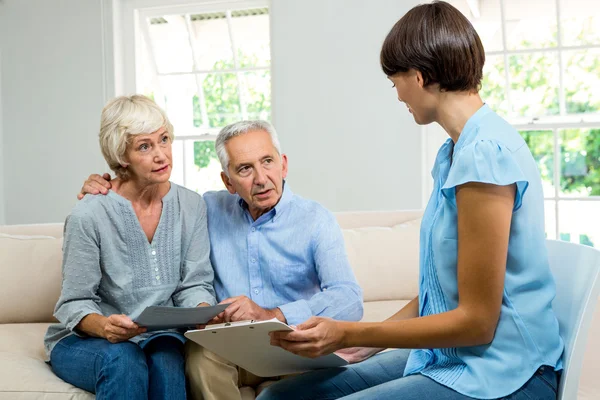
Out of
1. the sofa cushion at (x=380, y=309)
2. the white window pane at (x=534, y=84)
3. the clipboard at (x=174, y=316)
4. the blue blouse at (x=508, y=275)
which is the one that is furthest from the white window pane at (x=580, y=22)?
the clipboard at (x=174, y=316)

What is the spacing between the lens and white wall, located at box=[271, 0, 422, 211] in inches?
177

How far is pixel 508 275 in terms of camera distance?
4.16 feet

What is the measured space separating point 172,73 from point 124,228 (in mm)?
3198

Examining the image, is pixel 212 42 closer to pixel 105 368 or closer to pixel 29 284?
pixel 29 284

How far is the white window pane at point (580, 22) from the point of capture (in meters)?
4.02

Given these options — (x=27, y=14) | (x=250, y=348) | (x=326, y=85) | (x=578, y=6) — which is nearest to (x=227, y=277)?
(x=250, y=348)

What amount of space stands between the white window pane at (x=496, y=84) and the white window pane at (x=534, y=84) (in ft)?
0.16

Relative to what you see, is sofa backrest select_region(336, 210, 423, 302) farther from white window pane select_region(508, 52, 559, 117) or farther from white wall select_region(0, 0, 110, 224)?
white wall select_region(0, 0, 110, 224)

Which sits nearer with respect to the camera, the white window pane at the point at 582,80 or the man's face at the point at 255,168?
the man's face at the point at 255,168

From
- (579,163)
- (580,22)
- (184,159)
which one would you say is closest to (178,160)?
(184,159)

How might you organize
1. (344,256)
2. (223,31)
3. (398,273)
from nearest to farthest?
(344,256)
(398,273)
(223,31)

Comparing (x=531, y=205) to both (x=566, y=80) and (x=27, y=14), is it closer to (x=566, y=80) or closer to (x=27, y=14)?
(x=566, y=80)

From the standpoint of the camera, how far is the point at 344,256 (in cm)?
210

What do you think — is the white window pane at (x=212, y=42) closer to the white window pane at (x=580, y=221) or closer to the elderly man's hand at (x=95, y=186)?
the white window pane at (x=580, y=221)
